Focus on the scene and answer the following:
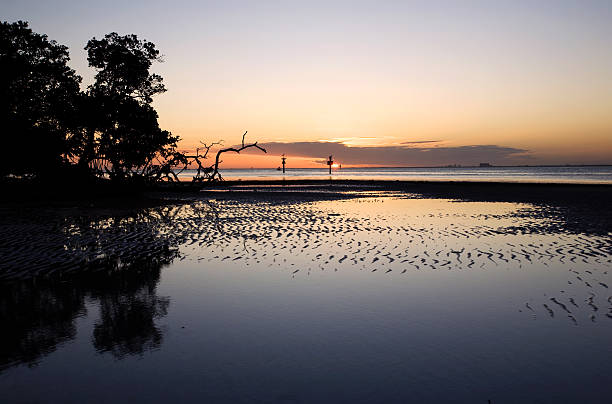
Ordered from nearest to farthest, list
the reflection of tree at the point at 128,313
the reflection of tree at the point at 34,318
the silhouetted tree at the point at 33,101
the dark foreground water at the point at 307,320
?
the dark foreground water at the point at 307,320 → the reflection of tree at the point at 34,318 → the reflection of tree at the point at 128,313 → the silhouetted tree at the point at 33,101

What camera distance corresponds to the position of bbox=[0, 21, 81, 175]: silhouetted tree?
3045cm

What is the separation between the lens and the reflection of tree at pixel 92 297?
6230 mm

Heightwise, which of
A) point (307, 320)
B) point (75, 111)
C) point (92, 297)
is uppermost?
point (75, 111)

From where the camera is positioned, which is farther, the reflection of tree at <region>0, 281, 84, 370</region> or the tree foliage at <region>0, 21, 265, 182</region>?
the tree foliage at <region>0, 21, 265, 182</region>

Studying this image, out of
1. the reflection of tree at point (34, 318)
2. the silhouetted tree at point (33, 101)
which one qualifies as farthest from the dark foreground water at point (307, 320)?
the silhouetted tree at point (33, 101)

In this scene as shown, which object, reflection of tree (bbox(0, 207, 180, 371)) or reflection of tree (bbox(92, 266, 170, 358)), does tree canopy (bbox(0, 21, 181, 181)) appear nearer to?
reflection of tree (bbox(0, 207, 180, 371))

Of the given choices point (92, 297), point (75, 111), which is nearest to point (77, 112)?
point (75, 111)

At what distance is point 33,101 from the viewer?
32.8 metres

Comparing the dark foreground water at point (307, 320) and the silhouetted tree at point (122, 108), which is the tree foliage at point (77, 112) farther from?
the dark foreground water at point (307, 320)

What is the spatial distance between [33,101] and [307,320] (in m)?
33.2

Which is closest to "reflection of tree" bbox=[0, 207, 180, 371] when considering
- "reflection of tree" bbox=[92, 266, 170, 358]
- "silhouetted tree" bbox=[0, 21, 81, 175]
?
"reflection of tree" bbox=[92, 266, 170, 358]

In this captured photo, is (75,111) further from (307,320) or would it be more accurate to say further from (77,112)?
(307,320)

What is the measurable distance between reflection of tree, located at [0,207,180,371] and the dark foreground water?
5 cm

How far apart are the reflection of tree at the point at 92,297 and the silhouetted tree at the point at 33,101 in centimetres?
1785
